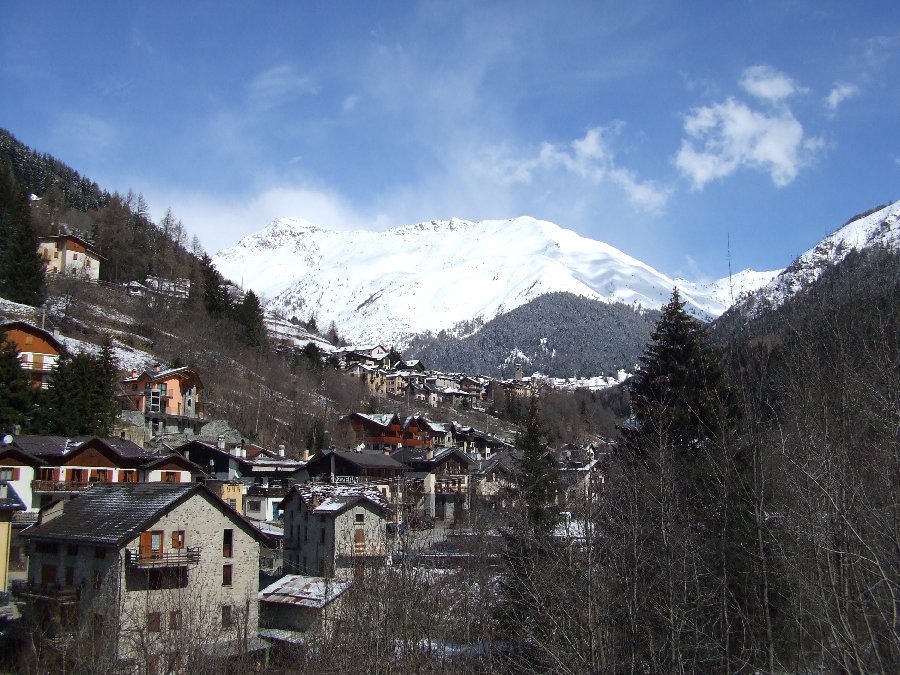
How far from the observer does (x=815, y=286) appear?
22.3m

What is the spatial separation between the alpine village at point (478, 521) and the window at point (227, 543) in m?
0.08

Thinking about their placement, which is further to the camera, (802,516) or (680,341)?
(680,341)

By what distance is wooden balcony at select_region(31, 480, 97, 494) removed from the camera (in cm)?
3903

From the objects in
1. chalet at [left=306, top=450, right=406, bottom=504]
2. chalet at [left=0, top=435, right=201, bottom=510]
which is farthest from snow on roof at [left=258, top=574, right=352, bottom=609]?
chalet at [left=306, top=450, right=406, bottom=504]

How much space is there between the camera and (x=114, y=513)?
28.1m

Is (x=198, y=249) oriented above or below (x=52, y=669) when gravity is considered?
above

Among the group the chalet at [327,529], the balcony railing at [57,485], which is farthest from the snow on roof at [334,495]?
the balcony railing at [57,485]

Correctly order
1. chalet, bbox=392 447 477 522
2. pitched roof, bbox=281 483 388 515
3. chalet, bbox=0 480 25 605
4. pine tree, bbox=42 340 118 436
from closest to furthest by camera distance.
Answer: chalet, bbox=0 480 25 605, pitched roof, bbox=281 483 388 515, pine tree, bbox=42 340 118 436, chalet, bbox=392 447 477 522

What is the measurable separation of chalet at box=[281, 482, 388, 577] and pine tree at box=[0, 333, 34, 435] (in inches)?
705

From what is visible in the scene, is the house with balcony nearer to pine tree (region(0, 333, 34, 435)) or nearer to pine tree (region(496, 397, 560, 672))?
pine tree (region(496, 397, 560, 672))

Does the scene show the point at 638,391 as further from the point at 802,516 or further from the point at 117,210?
the point at 117,210

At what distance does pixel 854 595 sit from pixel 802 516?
221cm

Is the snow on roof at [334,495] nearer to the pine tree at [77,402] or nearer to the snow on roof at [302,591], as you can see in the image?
the snow on roof at [302,591]

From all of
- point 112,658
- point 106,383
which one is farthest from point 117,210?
point 112,658
